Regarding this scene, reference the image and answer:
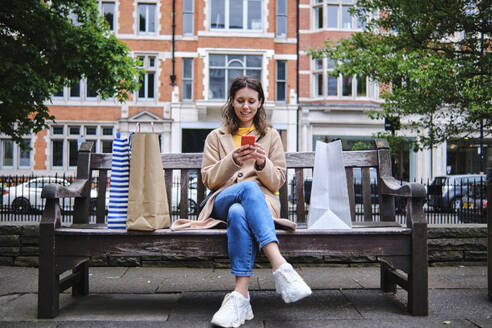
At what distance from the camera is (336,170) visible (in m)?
3.26

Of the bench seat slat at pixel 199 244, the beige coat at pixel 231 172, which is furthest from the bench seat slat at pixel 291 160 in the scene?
the bench seat slat at pixel 199 244

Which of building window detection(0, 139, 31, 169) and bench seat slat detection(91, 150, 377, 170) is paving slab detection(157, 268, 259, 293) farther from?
building window detection(0, 139, 31, 169)

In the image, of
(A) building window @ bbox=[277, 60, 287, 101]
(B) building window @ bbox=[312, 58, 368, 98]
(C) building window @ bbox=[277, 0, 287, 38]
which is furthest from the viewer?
(C) building window @ bbox=[277, 0, 287, 38]

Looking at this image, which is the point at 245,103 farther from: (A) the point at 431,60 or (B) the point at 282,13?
(B) the point at 282,13

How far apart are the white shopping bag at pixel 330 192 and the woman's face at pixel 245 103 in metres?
0.66

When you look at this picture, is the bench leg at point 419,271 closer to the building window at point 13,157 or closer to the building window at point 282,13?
the building window at point 282,13

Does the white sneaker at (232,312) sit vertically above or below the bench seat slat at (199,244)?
below

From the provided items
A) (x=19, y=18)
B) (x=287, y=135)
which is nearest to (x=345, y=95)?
(x=287, y=135)

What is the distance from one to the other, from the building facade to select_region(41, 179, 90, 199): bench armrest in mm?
18133

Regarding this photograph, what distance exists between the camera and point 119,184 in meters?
3.20

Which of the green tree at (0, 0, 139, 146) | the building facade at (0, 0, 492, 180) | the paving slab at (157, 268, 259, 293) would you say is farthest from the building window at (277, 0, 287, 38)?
the paving slab at (157, 268, 259, 293)

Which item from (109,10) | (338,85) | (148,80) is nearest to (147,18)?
(109,10)

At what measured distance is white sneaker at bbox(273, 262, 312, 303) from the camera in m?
2.73

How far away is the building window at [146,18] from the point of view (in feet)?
74.4
